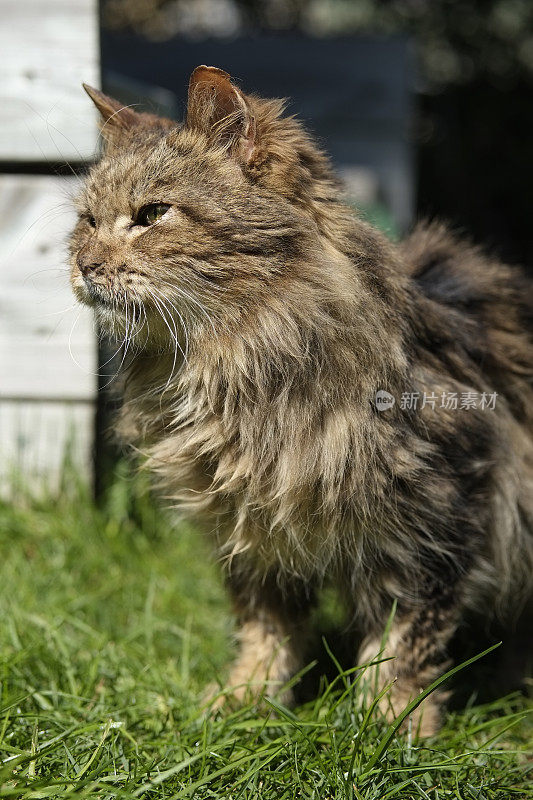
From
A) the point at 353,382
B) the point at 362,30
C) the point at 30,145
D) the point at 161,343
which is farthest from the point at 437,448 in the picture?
the point at 362,30

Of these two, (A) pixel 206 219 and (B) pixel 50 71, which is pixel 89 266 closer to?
(A) pixel 206 219

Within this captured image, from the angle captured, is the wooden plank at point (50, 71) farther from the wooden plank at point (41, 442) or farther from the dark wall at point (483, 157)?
the dark wall at point (483, 157)

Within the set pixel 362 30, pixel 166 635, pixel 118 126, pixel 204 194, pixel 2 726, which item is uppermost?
pixel 362 30

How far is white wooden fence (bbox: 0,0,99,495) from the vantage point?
249cm

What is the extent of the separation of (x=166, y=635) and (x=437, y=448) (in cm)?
111

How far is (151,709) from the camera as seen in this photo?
188cm

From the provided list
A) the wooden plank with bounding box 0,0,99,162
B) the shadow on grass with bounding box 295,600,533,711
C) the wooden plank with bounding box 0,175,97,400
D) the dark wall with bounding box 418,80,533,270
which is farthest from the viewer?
the dark wall with bounding box 418,80,533,270

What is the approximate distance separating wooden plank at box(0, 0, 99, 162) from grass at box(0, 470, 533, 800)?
1.24 meters

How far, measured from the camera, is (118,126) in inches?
71.9

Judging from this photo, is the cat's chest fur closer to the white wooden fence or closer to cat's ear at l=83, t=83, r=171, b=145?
cat's ear at l=83, t=83, r=171, b=145

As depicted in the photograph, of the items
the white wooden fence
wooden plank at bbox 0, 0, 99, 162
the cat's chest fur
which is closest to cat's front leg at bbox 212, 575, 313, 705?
the cat's chest fur

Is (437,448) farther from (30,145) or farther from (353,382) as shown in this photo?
(30,145)

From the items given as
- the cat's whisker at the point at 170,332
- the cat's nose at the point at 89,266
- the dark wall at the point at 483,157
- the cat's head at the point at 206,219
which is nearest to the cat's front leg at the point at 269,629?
the cat's whisker at the point at 170,332

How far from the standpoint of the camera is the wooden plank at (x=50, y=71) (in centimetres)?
248
